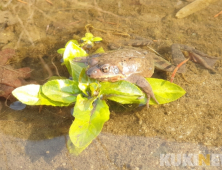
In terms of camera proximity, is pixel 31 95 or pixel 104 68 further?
pixel 104 68

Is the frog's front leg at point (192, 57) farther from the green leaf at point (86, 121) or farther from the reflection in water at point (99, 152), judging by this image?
the green leaf at point (86, 121)

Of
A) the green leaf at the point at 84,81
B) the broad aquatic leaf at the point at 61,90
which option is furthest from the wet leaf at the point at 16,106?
the green leaf at the point at 84,81

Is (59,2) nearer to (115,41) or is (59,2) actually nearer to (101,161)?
(115,41)

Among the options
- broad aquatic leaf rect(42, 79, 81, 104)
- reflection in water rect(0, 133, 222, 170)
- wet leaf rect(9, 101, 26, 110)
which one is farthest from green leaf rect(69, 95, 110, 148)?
wet leaf rect(9, 101, 26, 110)

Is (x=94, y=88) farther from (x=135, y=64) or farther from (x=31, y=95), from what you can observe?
(x=135, y=64)

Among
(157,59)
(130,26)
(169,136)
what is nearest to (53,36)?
(130,26)

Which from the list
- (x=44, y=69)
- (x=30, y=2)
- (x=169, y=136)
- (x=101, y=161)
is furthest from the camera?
(x=30, y=2)

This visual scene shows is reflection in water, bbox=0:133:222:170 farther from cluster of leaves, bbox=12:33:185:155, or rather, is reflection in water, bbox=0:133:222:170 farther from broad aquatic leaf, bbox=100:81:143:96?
broad aquatic leaf, bbox=100:81:143:96

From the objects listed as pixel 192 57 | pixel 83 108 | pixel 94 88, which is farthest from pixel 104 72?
pixel 192 57
